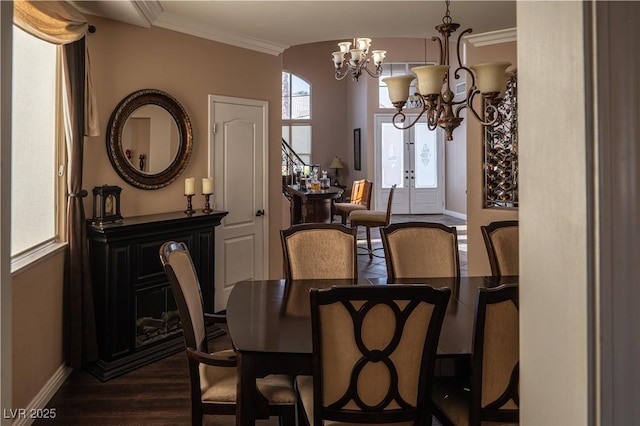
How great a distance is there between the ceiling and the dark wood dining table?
7.28 feet

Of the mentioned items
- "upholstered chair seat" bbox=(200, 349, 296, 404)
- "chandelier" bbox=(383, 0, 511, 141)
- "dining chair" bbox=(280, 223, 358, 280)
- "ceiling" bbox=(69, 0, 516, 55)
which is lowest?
"upholstered chair seat" bbox=(200, 349, 296, 404)

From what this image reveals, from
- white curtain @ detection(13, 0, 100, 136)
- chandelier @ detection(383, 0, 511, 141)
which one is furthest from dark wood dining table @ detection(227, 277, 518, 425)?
white curtain @ detection(13, 0, 100, 136)

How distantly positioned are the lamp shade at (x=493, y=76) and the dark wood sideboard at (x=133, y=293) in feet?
7.92

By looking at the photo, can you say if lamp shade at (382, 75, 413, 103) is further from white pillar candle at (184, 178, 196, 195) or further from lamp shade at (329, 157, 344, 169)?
lamp shade at (329, 157, 344, 169)

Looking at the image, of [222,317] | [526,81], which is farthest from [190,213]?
[526,81]

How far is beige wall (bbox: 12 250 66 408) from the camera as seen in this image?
103 inches

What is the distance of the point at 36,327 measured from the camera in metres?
2.88

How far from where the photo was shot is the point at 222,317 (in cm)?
254

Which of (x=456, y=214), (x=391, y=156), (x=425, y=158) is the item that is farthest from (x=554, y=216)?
(x=425, y=158)

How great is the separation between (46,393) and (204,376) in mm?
1380

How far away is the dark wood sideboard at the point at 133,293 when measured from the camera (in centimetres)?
339

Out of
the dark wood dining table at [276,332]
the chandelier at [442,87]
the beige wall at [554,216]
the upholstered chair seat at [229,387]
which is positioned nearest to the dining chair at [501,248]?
the dark wood dining table at [276,332]

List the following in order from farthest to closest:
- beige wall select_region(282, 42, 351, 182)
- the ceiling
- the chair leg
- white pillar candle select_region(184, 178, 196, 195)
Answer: beige wall select_region(282, 42, 351, 182)
white pillar candle select_region(184, 178, 196, 195)
the ceiling
the chair leg

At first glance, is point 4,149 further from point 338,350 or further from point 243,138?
point 243,138
